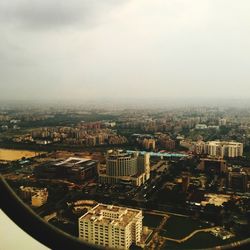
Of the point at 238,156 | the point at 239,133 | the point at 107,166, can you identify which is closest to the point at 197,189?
the point at 238,156

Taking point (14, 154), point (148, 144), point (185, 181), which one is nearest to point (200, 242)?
point (185, 181)

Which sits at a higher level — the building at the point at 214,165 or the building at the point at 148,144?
the building at the point at 148,144

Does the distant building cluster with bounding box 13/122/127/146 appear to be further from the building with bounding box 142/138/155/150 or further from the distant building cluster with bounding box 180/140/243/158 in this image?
the distant building cluster with bounding box 180/140/243/158

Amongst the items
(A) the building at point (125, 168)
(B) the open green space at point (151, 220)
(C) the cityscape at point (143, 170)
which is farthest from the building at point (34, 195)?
(B) the open green space at point (151, 220)

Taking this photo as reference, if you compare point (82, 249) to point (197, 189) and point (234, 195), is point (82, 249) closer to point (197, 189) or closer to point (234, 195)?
point (197, 189)

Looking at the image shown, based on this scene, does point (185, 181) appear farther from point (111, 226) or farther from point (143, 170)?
point (111, 226)

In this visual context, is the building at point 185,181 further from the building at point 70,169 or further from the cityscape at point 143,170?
the building at point 70,169
